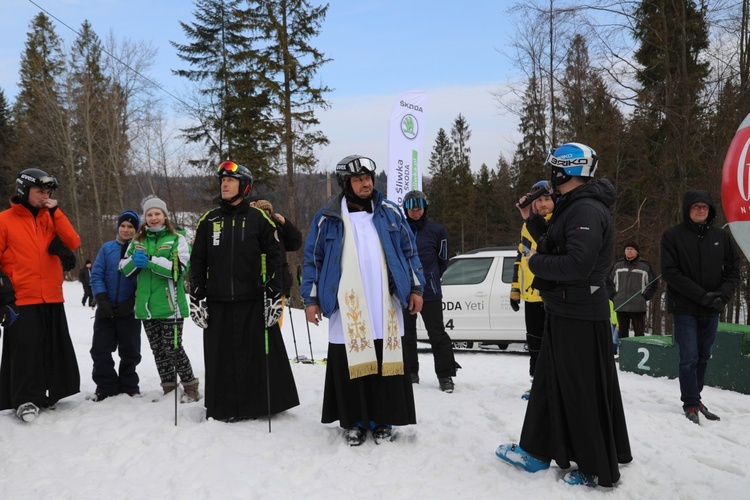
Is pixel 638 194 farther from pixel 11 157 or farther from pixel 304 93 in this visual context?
pixel 11 157

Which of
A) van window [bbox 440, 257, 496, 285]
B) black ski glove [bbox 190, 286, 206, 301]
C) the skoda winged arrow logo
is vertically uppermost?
the skoda winged arrow logo

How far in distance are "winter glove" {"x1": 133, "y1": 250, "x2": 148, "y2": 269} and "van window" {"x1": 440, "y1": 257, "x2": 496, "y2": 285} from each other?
5954 mm

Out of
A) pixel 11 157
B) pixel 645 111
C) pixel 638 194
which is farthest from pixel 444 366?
pixel 11 157

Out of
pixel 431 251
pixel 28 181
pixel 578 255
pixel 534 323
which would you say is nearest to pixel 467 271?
pixel 431 251

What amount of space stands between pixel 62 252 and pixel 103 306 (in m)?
0.64

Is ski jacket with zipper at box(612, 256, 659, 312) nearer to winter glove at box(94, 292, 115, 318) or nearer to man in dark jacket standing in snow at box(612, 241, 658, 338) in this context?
man in dark jacket standing in snow at box(612, 241, 658, 338)

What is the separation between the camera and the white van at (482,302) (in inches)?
368

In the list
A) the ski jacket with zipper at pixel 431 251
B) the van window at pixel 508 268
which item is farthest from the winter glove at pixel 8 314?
the van window at pixel 508 268

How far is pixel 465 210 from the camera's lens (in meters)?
52.5

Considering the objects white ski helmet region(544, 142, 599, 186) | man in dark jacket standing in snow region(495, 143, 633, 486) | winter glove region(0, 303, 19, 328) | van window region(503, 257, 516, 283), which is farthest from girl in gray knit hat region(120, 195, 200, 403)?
van window region(503, 257, 516, 283)

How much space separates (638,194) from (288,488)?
17223 mm

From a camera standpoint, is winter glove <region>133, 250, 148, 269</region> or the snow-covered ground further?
winter glove <region>133, 250, 148, 269</region>

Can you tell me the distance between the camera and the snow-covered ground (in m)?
3.39

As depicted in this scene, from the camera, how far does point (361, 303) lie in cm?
408
